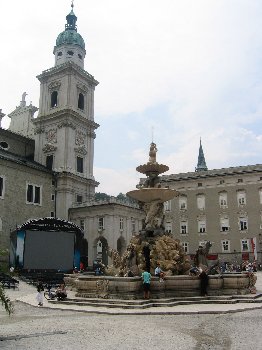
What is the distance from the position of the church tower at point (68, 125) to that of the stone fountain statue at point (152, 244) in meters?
31.1

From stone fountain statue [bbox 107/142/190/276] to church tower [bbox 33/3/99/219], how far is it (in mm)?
31052

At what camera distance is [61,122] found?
55.8 meters

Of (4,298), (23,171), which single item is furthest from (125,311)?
(23,171)

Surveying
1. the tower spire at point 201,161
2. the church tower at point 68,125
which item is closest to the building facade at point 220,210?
the church tower at point 68,125

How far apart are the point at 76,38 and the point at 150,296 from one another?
181ft

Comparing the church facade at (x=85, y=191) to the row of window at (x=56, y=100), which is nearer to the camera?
the church facade at (x=85, y=191)

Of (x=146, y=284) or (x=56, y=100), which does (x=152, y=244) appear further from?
(x=56, y=100)

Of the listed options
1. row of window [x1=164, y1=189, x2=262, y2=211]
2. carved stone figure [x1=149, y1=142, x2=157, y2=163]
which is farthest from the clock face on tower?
carved stone figure [x1=149, y1=142, x2=157, y2=163]

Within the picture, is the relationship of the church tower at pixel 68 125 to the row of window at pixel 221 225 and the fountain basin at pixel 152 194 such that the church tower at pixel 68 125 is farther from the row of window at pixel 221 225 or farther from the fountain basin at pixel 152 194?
the fountain basin at pixel 152 194

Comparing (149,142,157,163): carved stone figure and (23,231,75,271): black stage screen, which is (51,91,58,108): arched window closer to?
(23,231,75,271): black stage screen

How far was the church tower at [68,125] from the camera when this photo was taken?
176ft

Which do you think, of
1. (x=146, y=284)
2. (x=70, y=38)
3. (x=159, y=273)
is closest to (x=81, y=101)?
(x=70, y=38)

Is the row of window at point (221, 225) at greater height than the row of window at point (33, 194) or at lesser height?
lesser

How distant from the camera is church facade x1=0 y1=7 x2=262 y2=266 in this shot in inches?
1903
